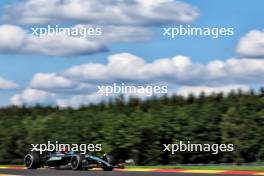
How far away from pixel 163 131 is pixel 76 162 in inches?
288

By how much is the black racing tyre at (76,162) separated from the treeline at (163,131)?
6.09 m

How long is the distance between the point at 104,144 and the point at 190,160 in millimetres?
3854

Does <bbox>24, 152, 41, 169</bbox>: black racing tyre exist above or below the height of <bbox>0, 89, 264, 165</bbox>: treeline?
below

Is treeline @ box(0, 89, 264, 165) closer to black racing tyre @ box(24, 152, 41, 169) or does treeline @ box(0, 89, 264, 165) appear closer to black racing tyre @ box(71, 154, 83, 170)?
black racing tyre @ box(24, 152, 41, 169)

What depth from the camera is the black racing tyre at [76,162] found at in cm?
2431

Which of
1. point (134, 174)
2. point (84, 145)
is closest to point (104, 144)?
point (84, 145)

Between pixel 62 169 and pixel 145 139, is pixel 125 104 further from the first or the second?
pixel 62 169

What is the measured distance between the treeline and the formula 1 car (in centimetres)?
498

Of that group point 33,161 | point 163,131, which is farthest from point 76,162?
point 163,131

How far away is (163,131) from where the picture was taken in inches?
1219

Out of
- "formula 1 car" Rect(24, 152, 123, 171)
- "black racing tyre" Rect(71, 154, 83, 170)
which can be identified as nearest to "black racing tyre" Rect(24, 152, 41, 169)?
"formula 1 car" Rect(24, 152, 123, 171)

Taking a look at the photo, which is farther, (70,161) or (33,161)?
(33,161)

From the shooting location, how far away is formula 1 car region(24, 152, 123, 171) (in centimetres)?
2439

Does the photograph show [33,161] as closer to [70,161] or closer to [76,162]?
[70,161]
